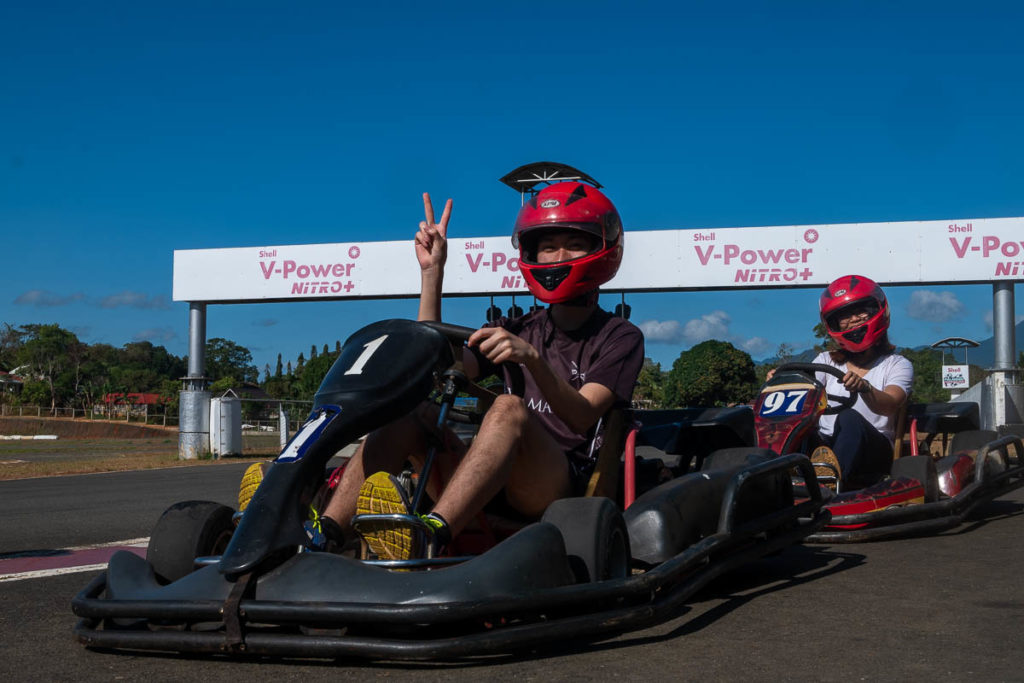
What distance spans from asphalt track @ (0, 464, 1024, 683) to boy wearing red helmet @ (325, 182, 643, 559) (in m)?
0.45

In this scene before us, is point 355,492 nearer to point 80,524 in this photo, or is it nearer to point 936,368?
point 80,524

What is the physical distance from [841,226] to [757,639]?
13.1 meters

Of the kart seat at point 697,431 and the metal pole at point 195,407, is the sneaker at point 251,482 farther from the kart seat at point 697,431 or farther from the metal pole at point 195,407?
the metal pole at point 195,407

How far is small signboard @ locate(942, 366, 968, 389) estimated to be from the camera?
24.8 metres

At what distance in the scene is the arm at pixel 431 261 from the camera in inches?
141

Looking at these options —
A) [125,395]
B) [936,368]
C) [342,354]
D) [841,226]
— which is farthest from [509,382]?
[125,395]

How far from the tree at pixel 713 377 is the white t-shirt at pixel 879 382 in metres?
59.2

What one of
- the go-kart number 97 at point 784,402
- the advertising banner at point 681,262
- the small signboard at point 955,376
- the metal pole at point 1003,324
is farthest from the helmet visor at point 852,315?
the small signboard at point 955,376

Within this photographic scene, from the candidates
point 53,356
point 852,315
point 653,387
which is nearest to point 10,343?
point 53,356

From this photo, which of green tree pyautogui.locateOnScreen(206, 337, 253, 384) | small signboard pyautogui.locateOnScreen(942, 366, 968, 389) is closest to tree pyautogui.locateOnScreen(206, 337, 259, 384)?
green tree pyautogui.locateOnScreen(206, 337, 253, 384)

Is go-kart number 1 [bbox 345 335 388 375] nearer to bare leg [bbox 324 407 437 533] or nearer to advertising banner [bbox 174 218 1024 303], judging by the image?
bare leg [bbox 324 407 437 533]

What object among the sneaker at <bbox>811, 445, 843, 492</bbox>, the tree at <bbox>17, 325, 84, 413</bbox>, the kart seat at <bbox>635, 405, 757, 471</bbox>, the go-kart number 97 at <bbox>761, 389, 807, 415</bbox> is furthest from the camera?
the tree at <bbox>17, 325, 84, 413</bbox>

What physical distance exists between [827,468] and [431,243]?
8.56 feet

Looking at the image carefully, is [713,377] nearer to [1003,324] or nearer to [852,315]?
[1003,324]
